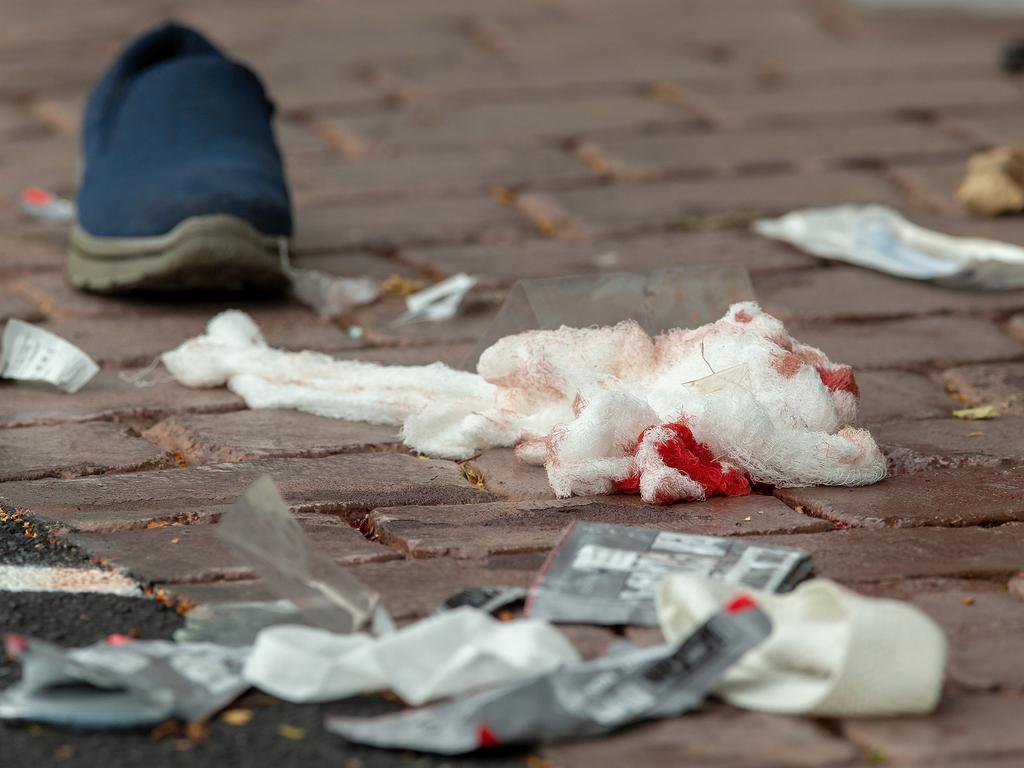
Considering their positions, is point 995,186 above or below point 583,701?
below

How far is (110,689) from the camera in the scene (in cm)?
160

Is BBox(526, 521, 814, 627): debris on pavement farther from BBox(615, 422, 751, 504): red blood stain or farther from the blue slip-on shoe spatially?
the blue slip-on shoe

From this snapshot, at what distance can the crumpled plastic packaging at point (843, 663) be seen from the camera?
1.59m

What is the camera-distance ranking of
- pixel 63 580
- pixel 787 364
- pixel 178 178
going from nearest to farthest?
pixel 63 580, pixel 787 364, pixel 178 178

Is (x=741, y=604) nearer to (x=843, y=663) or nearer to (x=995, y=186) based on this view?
(x=843, y=663)

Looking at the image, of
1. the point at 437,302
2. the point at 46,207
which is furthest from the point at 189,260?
the point at 46,207

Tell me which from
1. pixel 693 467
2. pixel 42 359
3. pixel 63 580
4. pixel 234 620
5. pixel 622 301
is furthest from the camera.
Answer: pixel 42 359

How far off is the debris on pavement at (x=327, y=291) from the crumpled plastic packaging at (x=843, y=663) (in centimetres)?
168

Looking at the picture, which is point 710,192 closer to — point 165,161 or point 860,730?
point 165,161

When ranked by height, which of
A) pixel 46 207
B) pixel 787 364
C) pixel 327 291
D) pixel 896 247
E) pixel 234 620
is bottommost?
pixel 46 207

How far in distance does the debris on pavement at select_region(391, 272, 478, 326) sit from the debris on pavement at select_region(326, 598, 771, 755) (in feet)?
5.12

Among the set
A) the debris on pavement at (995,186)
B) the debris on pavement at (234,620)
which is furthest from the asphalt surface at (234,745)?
the debris on pavement at (995,186)

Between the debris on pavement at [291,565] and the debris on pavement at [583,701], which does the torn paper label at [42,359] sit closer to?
the debris on pavement at [291,565]

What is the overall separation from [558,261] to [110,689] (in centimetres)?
205
